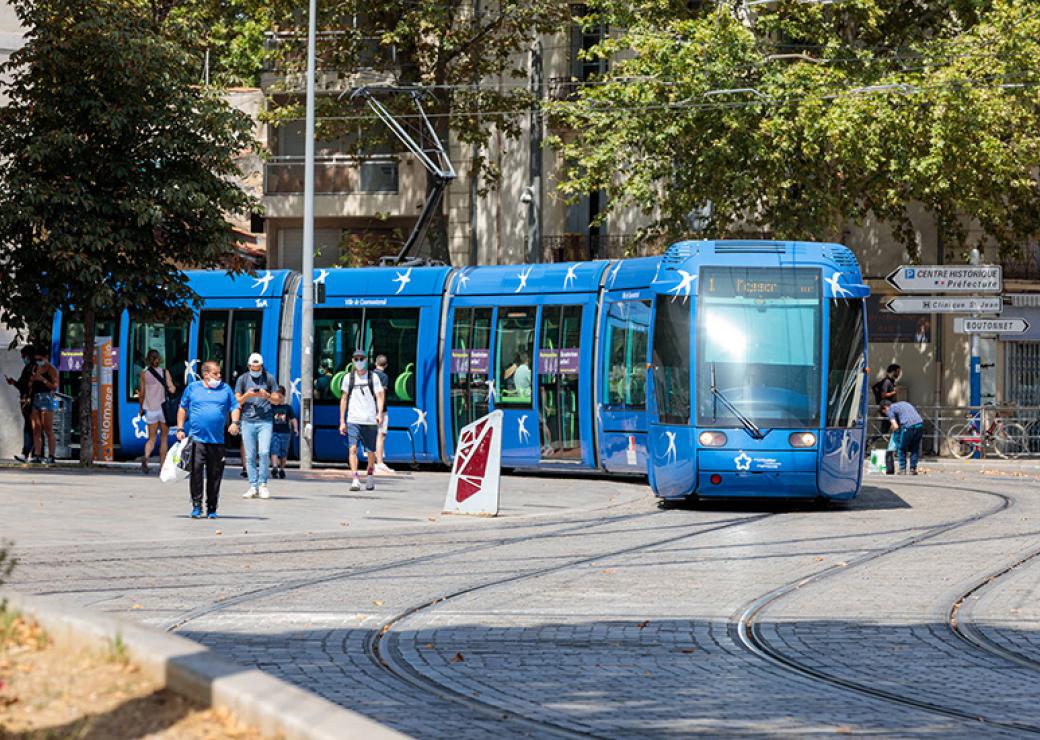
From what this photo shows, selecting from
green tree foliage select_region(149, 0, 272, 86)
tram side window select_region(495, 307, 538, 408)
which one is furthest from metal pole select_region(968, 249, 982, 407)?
green tree foliage select_region(149, 0, 272, 86)

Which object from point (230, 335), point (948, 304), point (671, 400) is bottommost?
point (671, 400)

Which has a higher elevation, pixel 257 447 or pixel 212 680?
pixel 257 447

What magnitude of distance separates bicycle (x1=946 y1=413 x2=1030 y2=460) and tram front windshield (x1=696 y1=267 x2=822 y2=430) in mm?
16929

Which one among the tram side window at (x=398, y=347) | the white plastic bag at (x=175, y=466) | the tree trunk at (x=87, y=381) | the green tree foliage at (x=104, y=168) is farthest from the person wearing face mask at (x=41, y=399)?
the white plastic bag at (x=175, y=466)

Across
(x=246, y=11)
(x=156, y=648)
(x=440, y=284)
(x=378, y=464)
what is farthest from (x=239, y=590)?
(x=246, y=11)

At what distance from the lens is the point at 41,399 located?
27.1 meters

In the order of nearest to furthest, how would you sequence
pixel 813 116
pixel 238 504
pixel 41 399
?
pixel 238 504, pixel 41 399, pixel 813 116

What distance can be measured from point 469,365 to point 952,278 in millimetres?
9930

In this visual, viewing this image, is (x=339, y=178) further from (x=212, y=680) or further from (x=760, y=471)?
(x=212, y=680)

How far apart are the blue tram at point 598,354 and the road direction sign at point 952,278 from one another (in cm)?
860

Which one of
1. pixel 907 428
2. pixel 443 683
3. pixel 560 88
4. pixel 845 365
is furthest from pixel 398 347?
pixel 443 683

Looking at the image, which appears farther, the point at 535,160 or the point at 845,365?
the point at 535,160

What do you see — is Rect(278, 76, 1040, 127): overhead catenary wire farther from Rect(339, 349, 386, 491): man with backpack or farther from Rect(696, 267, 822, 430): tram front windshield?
Rect(696, 267, 822, 430): tram front windshield

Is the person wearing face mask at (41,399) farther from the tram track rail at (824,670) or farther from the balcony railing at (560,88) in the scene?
the balcony railing at (560,88)
